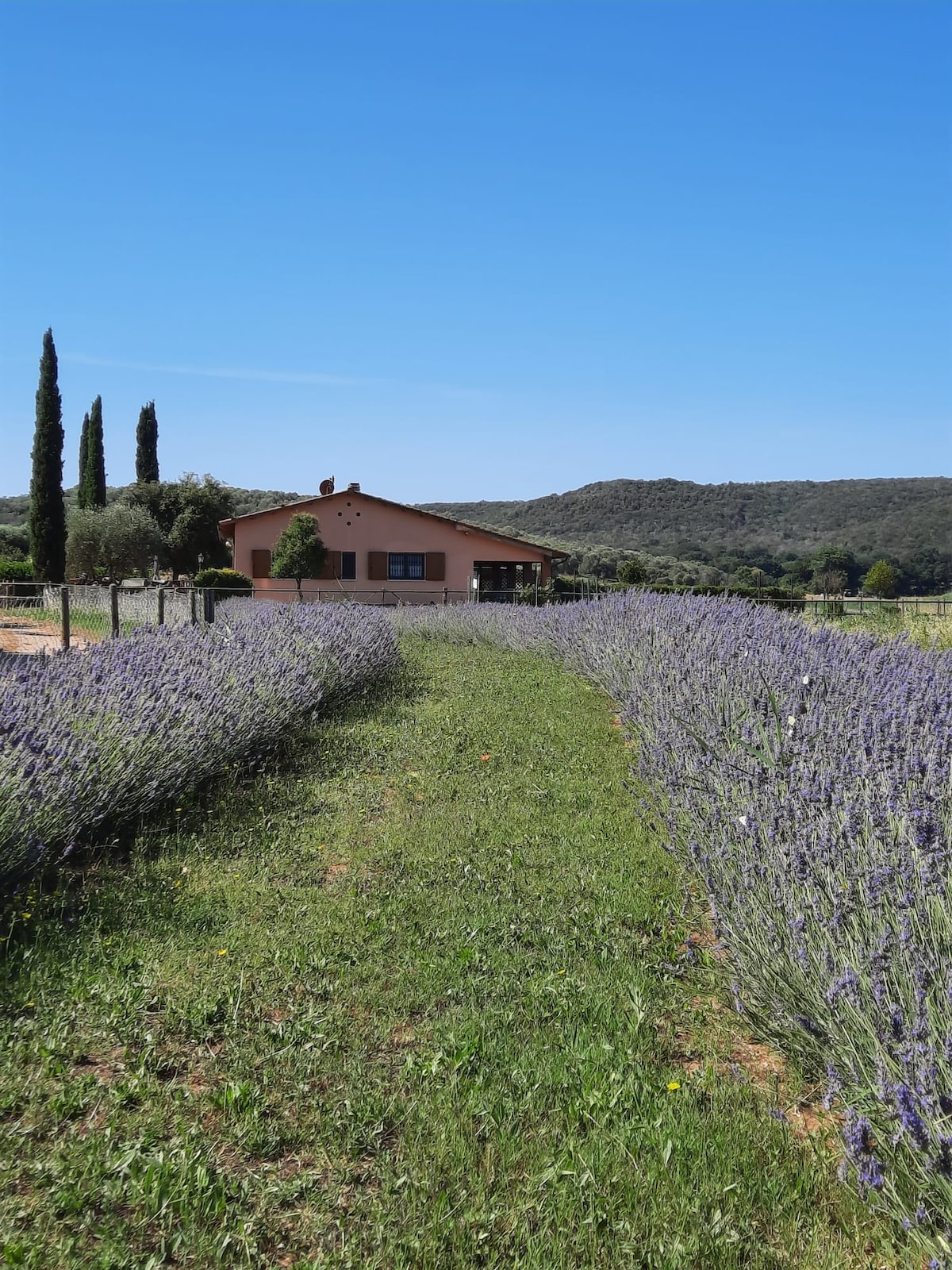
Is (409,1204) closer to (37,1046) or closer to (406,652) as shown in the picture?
(37,1046)

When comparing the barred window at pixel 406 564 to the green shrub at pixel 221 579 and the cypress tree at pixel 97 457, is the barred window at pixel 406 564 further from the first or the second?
the cypress tree at pixel 97 457

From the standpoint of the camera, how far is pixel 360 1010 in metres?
3.31

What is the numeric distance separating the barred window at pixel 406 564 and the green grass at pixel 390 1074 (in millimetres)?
28125

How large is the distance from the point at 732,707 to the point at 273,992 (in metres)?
3.01

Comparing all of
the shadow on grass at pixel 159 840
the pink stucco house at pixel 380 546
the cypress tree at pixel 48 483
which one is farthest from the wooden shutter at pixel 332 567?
the shadow on grass at pixel 159 840

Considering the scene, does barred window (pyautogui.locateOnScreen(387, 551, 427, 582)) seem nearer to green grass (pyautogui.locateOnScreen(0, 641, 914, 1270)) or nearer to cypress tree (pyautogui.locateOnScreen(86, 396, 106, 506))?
cypress tree (pyautogui.locateOnScreen(86, 396, 106, 506))

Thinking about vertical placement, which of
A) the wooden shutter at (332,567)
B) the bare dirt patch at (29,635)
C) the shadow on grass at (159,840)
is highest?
the wooden shutter at (332,567)

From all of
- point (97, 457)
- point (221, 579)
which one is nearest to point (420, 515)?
point (221, 579)

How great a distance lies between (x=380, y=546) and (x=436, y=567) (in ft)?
6.84

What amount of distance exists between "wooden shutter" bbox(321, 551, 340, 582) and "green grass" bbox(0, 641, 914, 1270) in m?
27.8

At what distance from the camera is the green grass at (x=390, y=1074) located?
2.25m

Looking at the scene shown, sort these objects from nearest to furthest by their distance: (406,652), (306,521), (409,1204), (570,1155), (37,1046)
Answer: (409,1204), (570,1155), (37,1046), (406,652), (306,521)

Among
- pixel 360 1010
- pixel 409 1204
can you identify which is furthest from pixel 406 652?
pixel 409 1204

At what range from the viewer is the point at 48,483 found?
3194 centimetres
